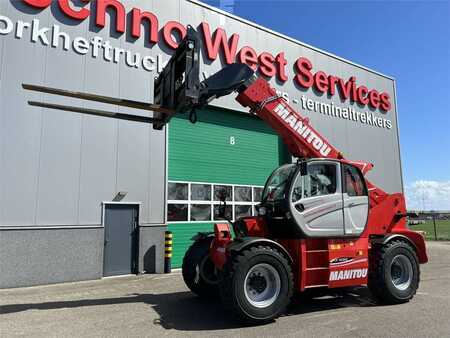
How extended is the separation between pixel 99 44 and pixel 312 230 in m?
8.72

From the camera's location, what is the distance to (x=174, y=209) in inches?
484

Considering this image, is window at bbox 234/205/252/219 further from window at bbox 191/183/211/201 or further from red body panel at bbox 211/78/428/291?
red body panel at bbox 211/78/428/291

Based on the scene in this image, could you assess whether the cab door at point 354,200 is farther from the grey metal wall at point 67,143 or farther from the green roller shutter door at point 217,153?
the green roller shutter door at point 217,153

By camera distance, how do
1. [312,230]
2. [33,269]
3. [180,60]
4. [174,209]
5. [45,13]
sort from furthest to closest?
[174,209] → [45,13] → [33,269] → [312,230] → [180,60]

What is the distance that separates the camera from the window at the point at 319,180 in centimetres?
690

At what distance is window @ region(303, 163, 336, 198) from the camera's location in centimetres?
690

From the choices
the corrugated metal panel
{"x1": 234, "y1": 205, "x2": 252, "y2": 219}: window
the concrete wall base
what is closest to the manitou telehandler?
the concrete wall base

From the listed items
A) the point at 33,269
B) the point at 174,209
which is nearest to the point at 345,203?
the point at 174,209

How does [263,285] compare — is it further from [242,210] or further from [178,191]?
[242,210]

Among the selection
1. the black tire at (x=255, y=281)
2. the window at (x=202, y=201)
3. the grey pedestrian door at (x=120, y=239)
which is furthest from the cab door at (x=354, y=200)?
the grey pedestrian door at (x=120, y=239)

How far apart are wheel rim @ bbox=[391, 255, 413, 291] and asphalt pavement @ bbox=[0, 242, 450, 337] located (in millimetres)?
412

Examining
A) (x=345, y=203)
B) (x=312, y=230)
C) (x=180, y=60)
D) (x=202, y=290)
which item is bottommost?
(x=202, y=290)

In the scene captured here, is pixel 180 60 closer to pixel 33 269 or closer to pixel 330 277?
pixel 330 277

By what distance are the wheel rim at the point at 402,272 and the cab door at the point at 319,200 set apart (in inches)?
59.1
